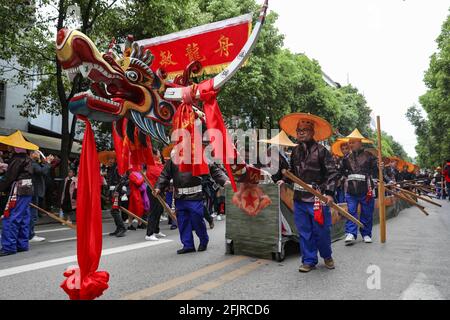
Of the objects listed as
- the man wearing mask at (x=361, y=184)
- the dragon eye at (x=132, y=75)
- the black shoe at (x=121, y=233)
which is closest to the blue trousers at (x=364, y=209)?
the man wearing mask at (x=361, y=184)

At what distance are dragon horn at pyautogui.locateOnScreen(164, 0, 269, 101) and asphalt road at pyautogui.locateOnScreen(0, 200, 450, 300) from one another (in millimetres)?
2032

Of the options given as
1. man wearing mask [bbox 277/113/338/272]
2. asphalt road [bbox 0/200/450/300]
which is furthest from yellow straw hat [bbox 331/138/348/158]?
man wearing mask [bbox 277/113/338/272]

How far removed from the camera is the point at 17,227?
19.9 feet

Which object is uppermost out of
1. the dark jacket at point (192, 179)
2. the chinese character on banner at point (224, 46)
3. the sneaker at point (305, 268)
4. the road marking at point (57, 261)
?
the chinese character on banner at point (224, 46)

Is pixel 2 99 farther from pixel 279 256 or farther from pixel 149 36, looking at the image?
pixel 279 256

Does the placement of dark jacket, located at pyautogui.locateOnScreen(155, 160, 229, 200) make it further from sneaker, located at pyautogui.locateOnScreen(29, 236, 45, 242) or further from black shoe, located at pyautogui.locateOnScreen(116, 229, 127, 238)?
sneaker, located at pyautogui.locateOnScreen(29, 236, 45, 242)

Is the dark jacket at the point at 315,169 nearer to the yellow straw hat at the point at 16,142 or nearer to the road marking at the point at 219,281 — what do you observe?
the road marking at the point at 219,281

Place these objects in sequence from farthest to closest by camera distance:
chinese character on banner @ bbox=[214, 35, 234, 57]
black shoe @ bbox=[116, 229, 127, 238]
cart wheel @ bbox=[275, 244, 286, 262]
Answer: black shoe @ bbox=[116, 229, 127, 238], cart wheel @ bbox=[275, 244, 286, 262], chinese character on banner @ bbox=[214, 35, 234, 57]

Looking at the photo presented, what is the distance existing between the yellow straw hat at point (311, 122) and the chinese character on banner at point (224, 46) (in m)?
1.15

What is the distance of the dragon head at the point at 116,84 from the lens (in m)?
3.29

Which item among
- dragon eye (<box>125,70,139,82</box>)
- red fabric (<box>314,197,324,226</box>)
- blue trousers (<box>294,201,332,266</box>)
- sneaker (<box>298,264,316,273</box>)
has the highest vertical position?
dragon eye (<box>125,70,139,82</box>)

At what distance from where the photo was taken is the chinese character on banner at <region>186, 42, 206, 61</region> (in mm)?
4555
